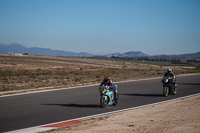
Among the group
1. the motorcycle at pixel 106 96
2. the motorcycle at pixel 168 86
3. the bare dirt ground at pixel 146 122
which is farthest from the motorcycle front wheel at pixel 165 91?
the motorcycle at pixel 106 96

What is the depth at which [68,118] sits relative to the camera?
430 inches

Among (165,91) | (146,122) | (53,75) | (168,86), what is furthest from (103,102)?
(53,75)

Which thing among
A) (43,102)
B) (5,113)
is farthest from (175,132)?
(43,102)

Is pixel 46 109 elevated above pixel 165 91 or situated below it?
below

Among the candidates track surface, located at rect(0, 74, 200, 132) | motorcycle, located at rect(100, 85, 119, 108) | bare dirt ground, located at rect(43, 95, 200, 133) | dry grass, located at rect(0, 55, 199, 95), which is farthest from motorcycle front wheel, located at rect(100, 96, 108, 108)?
dry grass, located at rect(0, 55, 199, 95)

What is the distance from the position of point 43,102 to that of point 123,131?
276 inches

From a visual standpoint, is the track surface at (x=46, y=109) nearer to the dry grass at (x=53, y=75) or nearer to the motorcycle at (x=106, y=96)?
the motorcycle at (x=106, y=96)

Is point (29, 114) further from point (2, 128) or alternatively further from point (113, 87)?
point (113, 87)

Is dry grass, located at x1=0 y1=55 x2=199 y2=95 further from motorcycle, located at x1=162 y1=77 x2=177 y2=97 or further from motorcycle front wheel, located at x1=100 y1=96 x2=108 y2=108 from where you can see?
motorcycle front wheel, located at x1=100 y1=96 x2=108 y2=108

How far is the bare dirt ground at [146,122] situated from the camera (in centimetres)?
885

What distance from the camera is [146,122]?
10.1m

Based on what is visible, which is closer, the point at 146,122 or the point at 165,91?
the point at 146,122

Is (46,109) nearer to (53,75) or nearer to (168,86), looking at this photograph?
(168,86)

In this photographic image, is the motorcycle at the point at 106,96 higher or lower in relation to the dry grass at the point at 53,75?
higher
